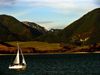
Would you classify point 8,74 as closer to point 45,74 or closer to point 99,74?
point 45,74

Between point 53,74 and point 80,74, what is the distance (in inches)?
341

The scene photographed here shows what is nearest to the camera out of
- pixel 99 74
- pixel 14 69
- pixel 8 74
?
pixel 99 74

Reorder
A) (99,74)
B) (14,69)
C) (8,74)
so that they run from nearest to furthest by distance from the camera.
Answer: (99,74), (8,74), (14,69)

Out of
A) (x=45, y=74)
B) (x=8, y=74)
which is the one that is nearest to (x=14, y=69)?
(x=8, y=74)

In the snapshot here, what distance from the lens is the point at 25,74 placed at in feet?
230

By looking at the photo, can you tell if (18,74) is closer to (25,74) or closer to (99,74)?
(25,74)

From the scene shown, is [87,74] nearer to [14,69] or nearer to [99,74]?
[99,74]

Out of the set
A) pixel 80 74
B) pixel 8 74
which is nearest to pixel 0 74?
pixel 8 74

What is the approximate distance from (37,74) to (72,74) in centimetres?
1136

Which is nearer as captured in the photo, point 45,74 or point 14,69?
point 45,74

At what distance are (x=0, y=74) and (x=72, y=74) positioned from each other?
2387 centimetres

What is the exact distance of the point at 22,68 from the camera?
87.3 metres

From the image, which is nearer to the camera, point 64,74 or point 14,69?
point 64,74

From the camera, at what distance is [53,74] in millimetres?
68375
